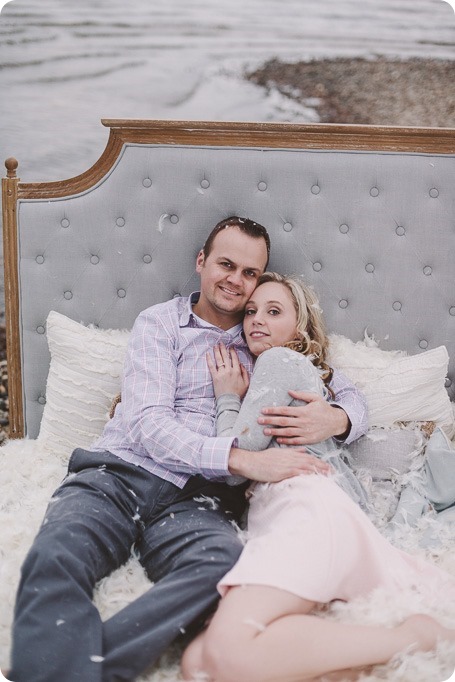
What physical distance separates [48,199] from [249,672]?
1841mm

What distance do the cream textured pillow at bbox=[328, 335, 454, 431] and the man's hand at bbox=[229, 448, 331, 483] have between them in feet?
1.73

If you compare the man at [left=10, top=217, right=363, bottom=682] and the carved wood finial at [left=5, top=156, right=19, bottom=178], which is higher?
the carved wood finial at [left=5, top=156, right=19, bottom=178]

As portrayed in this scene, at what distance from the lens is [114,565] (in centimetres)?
169

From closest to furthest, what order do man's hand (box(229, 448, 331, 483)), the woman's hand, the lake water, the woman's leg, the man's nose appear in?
the woman's leg → man's hand (box(229, 448, 331, 483)) → the woman's hand → the man's nose → the lake water

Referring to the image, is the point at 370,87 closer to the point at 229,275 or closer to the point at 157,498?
the point at 229,275

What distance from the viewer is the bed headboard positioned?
2.48 meters

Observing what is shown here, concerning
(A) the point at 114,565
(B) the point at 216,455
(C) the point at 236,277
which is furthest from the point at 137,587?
(C) the point at 236,277

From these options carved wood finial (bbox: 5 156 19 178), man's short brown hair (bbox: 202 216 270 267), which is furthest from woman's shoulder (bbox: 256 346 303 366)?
carved wood finial (bbox: 5 156 19 178)

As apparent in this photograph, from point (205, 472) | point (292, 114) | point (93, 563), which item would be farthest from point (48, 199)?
point (93, 563)

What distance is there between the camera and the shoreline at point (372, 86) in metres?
2.79

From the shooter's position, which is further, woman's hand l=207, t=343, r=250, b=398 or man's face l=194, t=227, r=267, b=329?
man's face l=194, t=227, r=267, b=329

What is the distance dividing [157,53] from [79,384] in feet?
4.78

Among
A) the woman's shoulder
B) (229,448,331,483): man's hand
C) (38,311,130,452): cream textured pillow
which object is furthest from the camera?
(38,311,130,452): cream textured pillow

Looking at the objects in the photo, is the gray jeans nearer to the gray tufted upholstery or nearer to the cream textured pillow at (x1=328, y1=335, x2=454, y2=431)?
the cream textured pillow at (x1=328, y1=335, x2=454, y2=431)
